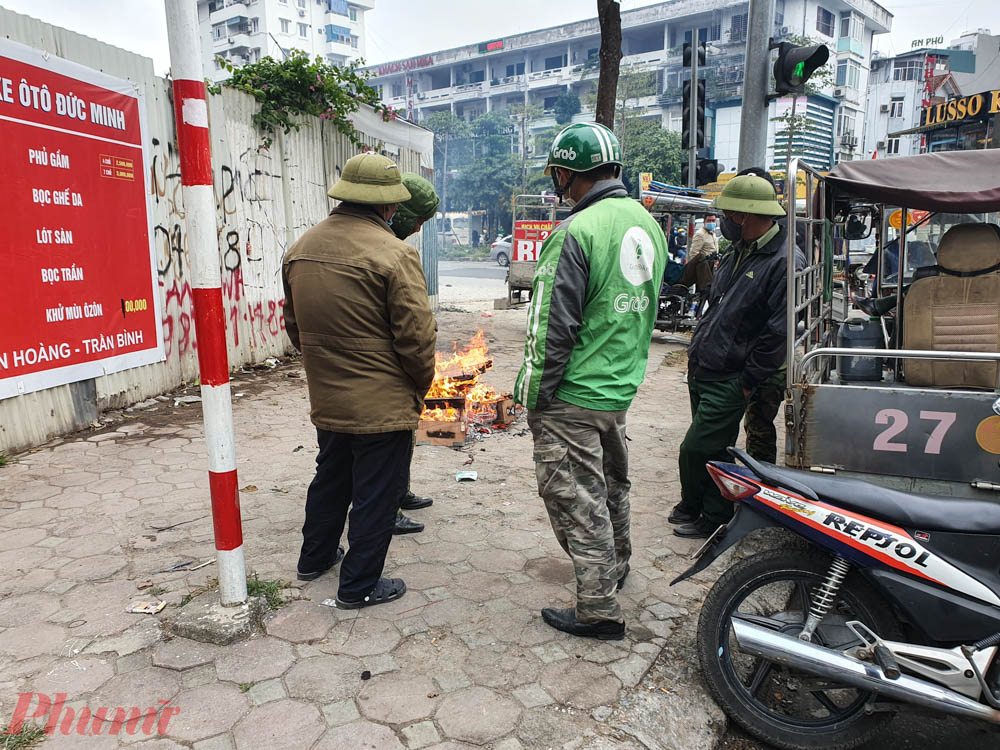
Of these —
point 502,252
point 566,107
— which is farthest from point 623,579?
point 566,107

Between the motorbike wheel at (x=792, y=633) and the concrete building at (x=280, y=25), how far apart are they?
249ft

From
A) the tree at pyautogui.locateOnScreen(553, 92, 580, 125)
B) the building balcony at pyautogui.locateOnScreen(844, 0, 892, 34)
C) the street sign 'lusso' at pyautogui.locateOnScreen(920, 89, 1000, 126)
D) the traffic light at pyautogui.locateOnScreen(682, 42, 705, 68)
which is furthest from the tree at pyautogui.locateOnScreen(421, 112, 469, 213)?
the traffic light at pyautogui.locateOnScreen(682, 42, 705, 68)

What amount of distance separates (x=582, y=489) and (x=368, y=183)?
5.53 ft

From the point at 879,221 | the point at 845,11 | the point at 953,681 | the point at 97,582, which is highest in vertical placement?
the point at 845,11

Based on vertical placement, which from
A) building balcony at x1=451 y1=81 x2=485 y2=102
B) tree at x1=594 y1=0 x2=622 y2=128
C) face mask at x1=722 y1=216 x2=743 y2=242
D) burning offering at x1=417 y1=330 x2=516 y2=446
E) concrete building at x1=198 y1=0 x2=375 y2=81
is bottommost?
burning offering at x1=417 y1=330 x2=516 y2=446

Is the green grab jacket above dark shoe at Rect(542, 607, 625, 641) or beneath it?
above

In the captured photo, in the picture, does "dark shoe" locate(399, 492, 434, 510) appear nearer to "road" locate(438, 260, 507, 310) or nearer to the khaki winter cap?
the khaki winter cap

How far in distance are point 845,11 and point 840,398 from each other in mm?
64506

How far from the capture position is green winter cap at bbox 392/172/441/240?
3.79 meters

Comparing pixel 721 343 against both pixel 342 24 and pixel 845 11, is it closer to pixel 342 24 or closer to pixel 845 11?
pixel 845 11

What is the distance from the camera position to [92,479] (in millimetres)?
4852

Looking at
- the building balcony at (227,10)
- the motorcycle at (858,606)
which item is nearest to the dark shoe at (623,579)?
the motorcycle at (858,606)

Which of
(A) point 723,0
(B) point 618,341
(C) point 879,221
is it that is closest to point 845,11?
(A) point 723,0

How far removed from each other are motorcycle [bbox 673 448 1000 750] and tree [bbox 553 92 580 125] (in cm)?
6115
